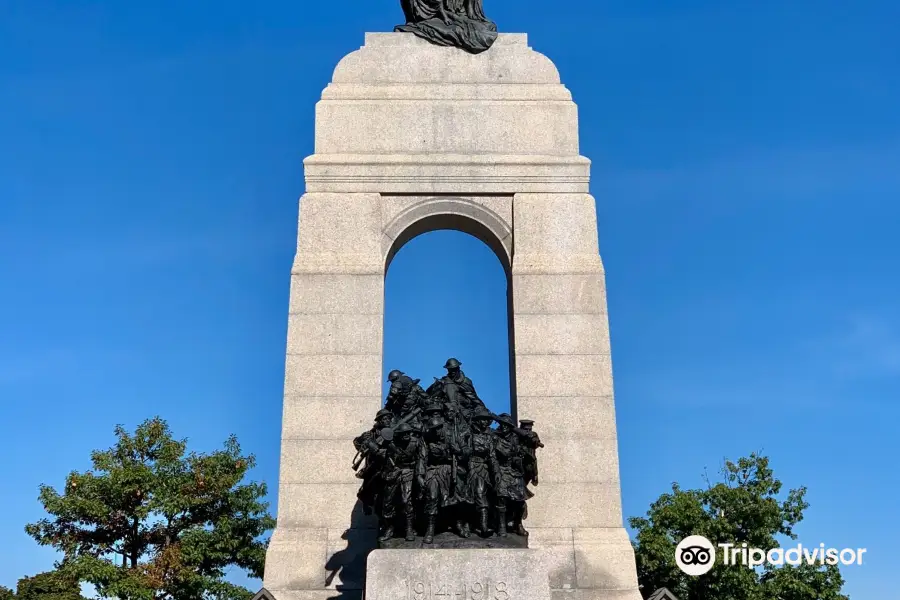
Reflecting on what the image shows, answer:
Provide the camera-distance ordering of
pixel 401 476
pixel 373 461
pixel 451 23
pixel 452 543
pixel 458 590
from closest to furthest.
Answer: pixel 458 590 < pixel 452 543 < pixel 401 476 < pixel 373 461 < pixel 451 23

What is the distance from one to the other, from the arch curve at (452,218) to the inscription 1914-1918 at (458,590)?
6674 millimetres

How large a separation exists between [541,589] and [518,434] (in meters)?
2.37

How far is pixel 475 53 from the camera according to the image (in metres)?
19.5

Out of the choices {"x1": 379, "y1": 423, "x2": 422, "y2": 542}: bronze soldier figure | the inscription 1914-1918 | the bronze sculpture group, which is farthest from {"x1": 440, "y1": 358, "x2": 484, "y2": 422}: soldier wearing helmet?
the inscription 1914-1918

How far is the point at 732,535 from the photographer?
32.0 m

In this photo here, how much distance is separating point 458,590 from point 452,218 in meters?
7.57

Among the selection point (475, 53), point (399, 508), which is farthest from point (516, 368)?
point (475, 53)

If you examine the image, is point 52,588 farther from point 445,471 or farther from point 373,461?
point 445,471

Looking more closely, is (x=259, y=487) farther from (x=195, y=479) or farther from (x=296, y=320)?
(x=296, y=320)

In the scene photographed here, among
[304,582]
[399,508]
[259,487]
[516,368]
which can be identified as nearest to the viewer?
[399,508]

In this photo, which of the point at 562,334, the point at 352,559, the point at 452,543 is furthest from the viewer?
the point at 562,334

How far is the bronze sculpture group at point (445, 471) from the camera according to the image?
13898mm

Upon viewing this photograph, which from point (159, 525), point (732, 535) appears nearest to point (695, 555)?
point (732, 535)

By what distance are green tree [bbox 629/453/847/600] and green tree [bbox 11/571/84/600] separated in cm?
1596
